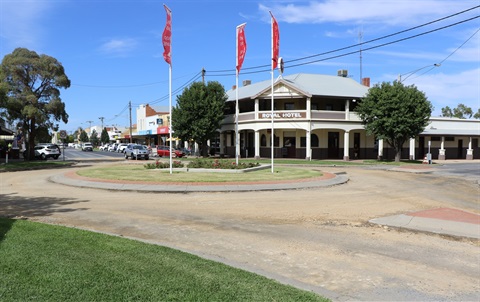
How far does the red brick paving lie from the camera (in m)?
10.1

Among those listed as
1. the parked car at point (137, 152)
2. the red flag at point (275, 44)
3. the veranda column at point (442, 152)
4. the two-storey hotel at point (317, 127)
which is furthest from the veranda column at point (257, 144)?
the veranda column at point (442, 152)

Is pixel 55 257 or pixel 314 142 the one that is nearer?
pixel 55 257

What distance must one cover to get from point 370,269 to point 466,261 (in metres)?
1.98

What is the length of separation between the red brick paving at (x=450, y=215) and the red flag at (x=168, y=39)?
1533 centimetres

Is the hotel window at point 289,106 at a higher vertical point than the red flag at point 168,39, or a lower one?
lower

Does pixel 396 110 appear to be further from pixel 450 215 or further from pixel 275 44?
pixel 450 215

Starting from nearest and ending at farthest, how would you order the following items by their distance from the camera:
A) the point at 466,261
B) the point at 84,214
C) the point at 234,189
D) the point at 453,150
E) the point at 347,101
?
1. the point at 466,261
2. the point at 84,214
3. the point at 234,189
4. the point at 347,101
5. the point at 453,150

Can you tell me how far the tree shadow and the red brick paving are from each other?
975 centimetres

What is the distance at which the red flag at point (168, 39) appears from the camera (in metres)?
20.9

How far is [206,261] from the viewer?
5.75 meters

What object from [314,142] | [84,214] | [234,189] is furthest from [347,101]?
[84,214]

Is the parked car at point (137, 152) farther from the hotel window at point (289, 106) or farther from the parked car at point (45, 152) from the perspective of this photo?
the hotel window at point (289, 106)

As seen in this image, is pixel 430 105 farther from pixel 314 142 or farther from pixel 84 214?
pixel 84 214

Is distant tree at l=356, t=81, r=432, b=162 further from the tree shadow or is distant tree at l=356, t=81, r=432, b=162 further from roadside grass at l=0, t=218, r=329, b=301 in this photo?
roadside grass at l=0, t=218, r=329, b=301
